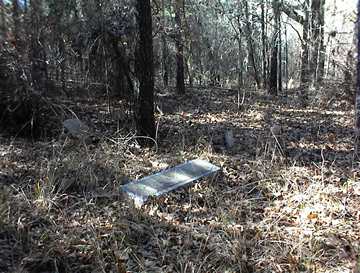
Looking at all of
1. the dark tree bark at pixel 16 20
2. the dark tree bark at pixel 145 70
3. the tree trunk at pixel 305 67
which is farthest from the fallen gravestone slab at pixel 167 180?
the tree trunk at pixel 305 67

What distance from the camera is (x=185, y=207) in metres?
4.50

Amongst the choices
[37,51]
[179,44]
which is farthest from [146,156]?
[179,44]

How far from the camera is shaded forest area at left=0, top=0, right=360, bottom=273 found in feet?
11.7

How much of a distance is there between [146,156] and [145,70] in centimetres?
139

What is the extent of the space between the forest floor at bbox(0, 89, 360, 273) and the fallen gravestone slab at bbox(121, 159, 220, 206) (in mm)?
112

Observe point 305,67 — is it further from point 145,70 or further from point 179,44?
point 145,70

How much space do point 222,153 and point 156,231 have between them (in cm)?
244

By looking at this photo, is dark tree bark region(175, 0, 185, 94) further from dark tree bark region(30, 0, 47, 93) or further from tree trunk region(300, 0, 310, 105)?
tree trunk region(300, 0, 310, 105)

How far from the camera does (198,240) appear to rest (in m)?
3.85

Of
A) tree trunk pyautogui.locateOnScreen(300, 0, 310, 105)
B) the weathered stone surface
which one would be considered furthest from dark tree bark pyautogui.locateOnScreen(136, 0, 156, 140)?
tree trunk pyautogui.locateOnScreen(300, 0, 310, 105)

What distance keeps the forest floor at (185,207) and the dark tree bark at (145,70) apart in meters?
0.32

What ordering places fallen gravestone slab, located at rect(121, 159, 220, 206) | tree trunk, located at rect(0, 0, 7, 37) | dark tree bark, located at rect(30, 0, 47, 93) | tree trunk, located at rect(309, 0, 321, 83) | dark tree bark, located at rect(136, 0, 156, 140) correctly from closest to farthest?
fallen gravestone slab, located at rect(121, 159, 220, 206) < dark tree bark, located at rect(136, 0, 156, 140) < tree trunk, located at rect(0, 0, 7, 37) < dark tree bark, located at rect(30, 0, 47, 93) < tree trunk, located at rect(309, 0, 321, 83)

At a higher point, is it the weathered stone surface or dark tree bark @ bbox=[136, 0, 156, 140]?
dark tree bark @ bbox=[136, 0, 156, 140]

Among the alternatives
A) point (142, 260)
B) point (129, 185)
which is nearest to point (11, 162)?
point (129, 185)
